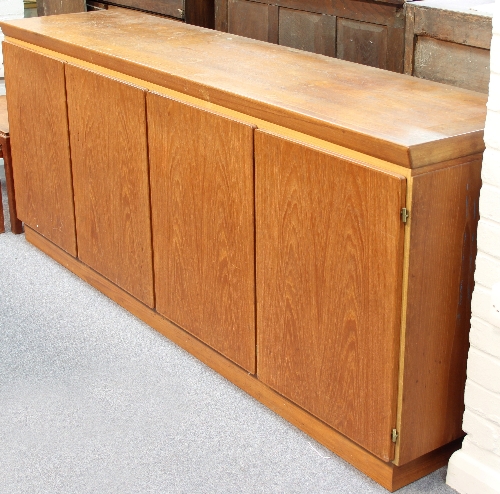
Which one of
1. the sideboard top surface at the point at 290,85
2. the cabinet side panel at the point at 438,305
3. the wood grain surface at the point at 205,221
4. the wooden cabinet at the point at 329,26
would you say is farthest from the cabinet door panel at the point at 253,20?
the cabinet side panel at the point at 438,305

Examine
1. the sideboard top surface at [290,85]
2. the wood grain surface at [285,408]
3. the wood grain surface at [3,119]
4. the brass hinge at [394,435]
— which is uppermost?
the sideboard top surface at [290,85]

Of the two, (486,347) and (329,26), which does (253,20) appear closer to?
(329,26)

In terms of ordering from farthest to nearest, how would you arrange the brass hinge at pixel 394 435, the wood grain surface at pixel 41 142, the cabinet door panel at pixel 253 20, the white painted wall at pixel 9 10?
1. the white painted wall at pixel 9 10
2. the cabinet door panel at pixel 253 20
3. the wood grain surface at pixel 41 142
4. the brass hinge at pixel 394 435

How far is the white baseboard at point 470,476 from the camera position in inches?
93.2

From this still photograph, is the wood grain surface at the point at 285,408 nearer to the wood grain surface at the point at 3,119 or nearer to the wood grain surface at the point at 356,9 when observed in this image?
the wood grain surface at the point at 3,119

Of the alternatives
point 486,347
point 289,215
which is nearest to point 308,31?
point 289,215

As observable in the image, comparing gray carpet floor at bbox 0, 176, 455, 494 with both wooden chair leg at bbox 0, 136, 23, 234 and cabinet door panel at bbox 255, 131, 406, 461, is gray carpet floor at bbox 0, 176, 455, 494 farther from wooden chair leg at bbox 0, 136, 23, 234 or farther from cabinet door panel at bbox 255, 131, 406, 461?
wooden chair leg at bbox 0, 136, 23, 234

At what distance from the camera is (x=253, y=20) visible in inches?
150

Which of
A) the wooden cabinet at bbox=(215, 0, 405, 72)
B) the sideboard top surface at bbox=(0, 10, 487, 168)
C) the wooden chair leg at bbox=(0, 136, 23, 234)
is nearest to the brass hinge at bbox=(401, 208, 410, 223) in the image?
the sideboard top surface at bbox=(0, 10, 487, 168)

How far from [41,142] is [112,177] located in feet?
1.91

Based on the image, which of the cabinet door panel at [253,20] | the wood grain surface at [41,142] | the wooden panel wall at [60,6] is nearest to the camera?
the wood grain surface at [41,142]

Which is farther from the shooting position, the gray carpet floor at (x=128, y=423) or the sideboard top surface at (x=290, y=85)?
the gray carpet floor at (x=128, y=423)

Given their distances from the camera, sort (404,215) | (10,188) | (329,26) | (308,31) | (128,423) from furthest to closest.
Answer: (10,188) → (308,31) → (329,26) → (128,423) → (404,215)

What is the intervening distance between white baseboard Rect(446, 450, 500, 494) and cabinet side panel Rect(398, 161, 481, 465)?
0.24ft
